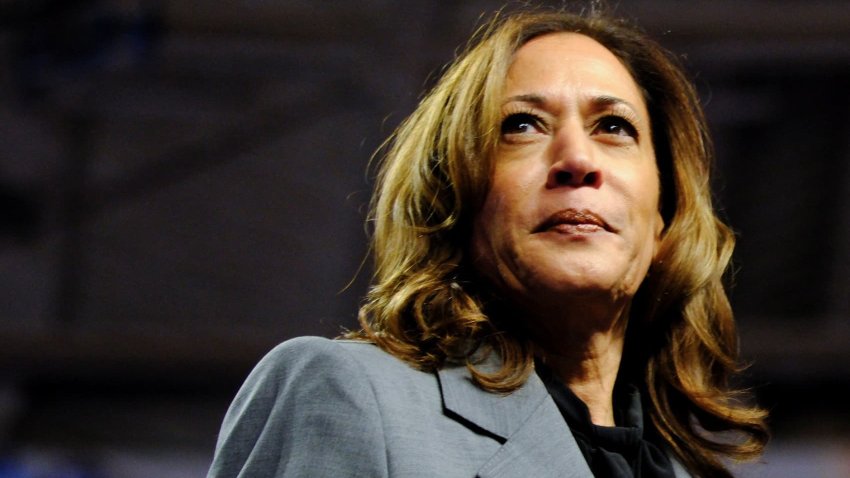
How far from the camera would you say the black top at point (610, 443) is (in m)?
1.86

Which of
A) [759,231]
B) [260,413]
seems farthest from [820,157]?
[260,413]

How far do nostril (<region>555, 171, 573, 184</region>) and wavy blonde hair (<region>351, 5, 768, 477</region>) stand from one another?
4.1 inches

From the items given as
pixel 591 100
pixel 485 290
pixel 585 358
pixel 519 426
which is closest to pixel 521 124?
pixel 591 100

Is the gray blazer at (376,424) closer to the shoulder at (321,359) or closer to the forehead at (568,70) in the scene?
the shoulder at (321,359)

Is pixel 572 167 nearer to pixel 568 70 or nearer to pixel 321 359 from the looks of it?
pixel 568 70

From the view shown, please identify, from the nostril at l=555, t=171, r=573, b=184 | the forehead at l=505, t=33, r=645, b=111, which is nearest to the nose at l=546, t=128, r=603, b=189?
the nostril at l=555, t=171, r=573, b=184

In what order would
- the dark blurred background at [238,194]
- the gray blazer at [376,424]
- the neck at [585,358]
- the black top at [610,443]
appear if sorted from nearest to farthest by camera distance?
the gray blazer at [376,424], the black top at [610,443], the neck at [585,358], the dark blurred background at [238,194]

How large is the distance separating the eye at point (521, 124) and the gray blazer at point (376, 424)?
0.37 metres

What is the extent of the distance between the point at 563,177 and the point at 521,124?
0.41 ft

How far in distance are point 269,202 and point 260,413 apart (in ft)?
17.0

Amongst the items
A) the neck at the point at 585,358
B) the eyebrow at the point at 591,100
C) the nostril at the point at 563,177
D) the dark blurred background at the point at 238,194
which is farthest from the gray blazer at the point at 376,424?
the dark blurred background at the point at 238,194

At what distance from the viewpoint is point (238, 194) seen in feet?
22.5

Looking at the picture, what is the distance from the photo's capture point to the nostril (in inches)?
75.1

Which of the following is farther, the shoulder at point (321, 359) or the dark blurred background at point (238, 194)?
the dark blurred background at point (238, 194)
